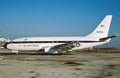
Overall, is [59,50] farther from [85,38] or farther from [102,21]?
[102,21]

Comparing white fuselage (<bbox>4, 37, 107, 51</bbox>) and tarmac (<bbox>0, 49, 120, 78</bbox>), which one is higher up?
white fuselage (<bbox>4, 37, 107, 51</bbox>)

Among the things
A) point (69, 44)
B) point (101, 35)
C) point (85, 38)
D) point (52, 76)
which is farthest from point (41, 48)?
point (52, 76)

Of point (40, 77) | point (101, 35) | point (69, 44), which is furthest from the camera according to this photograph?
point (101, 35)

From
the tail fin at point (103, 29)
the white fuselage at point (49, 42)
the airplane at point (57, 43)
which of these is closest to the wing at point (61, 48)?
the airplane at point (57, 43)

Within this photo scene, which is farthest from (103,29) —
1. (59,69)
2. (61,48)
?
(59,69)

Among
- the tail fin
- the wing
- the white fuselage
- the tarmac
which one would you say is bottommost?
the tarmac

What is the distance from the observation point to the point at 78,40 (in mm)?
51781

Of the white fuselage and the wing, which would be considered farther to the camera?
the white fuselage

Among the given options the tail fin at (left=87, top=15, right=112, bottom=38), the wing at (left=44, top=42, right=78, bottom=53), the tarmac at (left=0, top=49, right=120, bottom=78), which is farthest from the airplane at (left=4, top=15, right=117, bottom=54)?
the tarmac at (left=0, top=49, right=120, bottom=78)

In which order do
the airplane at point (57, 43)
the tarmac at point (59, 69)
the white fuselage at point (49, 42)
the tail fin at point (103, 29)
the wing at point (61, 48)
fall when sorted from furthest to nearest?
the tail fin at point (103, 29) < the white fuselage at point (49, 42) < the airplane at point (57, 43) < the wing at point (61, 48) < the tarmac at point (59, 69)

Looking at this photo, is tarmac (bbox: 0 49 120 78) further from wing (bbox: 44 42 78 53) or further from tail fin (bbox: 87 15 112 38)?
tail fin (bbox: 87 15 112 38)

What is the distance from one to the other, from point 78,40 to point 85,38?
1544mm

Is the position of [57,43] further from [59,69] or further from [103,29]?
[59,69]

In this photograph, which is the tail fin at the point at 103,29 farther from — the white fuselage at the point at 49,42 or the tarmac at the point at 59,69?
the tarmac at the point at 59,69
